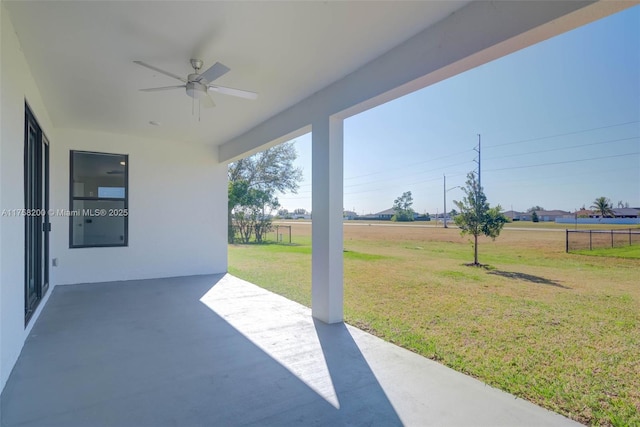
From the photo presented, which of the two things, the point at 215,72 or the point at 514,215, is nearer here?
the point at 215,72

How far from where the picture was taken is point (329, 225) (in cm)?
362

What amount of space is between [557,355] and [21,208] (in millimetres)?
4696

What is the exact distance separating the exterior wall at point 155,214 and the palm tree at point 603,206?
20.1 ft

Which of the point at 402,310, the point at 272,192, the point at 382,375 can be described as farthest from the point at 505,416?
the point at 272,192

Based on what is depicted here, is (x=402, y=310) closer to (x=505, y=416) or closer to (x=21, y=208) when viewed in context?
(x=505, y=416)

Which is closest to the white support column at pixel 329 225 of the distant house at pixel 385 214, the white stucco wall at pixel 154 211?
the white stucco wall at pixel 154 211

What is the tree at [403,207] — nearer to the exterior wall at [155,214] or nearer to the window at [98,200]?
the exterior wall at [155,214]

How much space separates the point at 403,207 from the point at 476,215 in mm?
1500

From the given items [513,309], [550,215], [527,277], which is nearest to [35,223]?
[513,309]

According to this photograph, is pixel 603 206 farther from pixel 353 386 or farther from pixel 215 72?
pixel 215 72

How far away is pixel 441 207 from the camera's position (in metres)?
6.54

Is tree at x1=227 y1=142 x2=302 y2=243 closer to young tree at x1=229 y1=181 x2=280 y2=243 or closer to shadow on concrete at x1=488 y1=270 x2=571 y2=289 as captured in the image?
young tree at x1=229 y1=181 x2=280 y2=243

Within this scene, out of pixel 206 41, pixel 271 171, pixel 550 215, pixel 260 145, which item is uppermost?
pixel 271 171

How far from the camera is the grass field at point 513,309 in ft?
7.61
